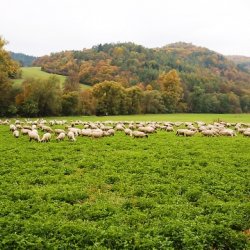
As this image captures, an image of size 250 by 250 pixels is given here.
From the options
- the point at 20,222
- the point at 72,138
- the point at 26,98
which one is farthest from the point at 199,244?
the point at 26,98

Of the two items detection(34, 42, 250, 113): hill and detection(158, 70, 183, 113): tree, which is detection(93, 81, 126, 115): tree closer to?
detection(158, 70, 183, 113): tree

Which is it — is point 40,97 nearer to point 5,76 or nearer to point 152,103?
point 5,76

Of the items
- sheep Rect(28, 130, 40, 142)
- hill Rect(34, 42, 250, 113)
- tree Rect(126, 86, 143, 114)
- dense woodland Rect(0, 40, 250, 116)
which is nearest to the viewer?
sheep Rect(28, 130, 40, 142)

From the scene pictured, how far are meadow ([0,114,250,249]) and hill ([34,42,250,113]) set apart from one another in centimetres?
10356

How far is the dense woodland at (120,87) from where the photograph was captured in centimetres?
7469

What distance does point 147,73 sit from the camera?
148250 mm

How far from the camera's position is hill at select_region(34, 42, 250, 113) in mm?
129875

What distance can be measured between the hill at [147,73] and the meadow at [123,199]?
103564mm

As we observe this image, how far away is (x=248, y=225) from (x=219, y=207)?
1428 mm

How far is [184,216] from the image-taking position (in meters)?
12.7

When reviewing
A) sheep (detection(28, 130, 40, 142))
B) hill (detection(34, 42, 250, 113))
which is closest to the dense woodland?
hill (detection(34, 42, 250, 113))

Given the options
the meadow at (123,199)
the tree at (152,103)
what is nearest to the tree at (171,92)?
the tree at (152,103)

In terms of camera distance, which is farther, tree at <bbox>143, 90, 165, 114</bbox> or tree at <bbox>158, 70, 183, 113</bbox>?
tree at <bbox>158, 70, 183, 113</bbox>

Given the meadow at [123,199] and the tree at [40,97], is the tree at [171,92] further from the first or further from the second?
the meadow at [123,199]
